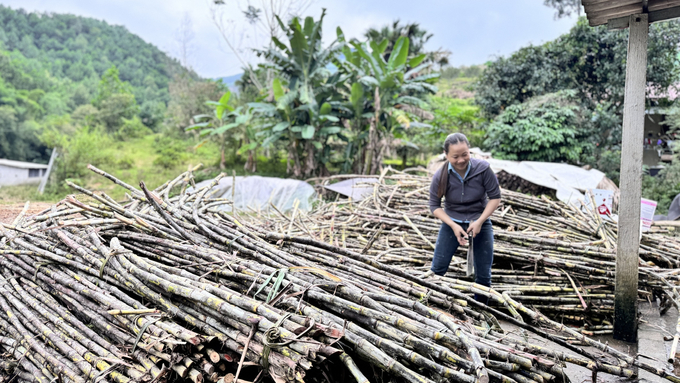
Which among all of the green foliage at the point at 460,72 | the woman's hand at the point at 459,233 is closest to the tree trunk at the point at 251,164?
the woman's hand at the point at 459,233

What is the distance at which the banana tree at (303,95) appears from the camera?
1085 centimetres

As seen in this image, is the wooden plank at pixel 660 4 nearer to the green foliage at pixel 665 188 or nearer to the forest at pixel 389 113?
the forest at pixel 389 113

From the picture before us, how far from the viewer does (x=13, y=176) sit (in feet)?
39.5

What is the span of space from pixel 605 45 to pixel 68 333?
15.0m

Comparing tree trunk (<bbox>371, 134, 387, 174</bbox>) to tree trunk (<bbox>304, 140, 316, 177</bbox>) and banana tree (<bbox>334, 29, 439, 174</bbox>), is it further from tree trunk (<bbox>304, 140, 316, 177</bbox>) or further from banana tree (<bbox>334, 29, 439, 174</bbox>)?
tree trunk (<bbox>304, 140, 316, 177</bbox>)

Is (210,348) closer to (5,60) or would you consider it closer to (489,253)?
(489,253)

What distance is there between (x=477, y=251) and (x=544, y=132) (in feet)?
32.3

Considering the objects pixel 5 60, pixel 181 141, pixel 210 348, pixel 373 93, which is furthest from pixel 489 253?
pixel 5 60

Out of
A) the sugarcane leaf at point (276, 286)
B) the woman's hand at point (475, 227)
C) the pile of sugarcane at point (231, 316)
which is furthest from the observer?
the woman's hand at point (475, 227)

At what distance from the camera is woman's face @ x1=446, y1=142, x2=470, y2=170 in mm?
2893

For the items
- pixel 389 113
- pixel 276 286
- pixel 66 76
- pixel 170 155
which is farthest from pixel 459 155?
pixel 66 76

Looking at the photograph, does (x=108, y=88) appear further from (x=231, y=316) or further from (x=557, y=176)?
(x=231, y=316)

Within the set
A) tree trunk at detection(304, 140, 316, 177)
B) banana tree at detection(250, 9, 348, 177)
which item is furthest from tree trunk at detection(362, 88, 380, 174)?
tree trunk at detection(304, 140, 316, 177)

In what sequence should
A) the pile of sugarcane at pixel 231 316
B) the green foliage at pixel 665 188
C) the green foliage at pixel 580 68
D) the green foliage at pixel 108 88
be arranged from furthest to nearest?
the green foliage at pixel 108 88 → the green foliage at pixel 580 68 → the green foliage at pixel 665 188 → the pile of sugarcane at pixel 231 316
